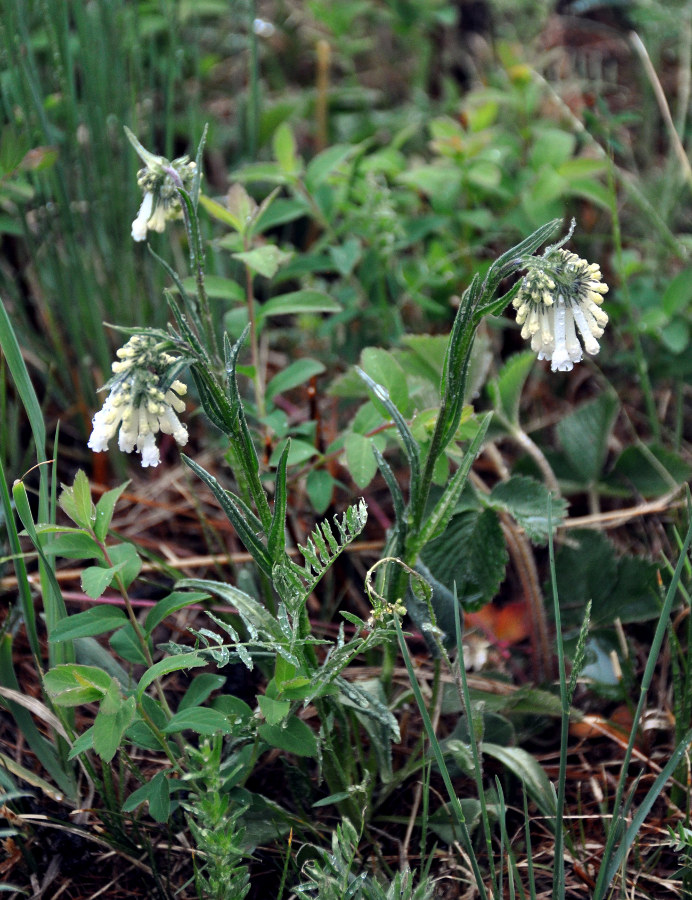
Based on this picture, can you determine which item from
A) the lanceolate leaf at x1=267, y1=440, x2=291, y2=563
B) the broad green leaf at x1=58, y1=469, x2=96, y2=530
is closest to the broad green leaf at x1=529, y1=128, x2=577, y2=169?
the lanceolate leaf at x1=267, y1=440, x2=291, y2=563

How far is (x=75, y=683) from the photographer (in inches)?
47.0

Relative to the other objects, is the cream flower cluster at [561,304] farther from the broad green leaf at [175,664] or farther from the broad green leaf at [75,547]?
the broad green leaf at [75,547]

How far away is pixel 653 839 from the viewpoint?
140cm

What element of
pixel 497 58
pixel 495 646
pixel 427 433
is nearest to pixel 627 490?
pixel 495 646

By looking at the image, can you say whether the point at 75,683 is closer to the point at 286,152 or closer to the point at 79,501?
the point at 79,501

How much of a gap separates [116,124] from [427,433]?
1304 millimetres

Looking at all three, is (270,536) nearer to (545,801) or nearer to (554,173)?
(545,801)

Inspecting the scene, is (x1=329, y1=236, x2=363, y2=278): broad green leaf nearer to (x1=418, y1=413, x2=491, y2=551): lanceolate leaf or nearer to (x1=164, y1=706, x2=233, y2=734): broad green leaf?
(x1=418, y1=413, x2=491, y2=551): lanceolate leaf

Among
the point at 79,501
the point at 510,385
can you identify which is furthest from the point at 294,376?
the point at 79,501

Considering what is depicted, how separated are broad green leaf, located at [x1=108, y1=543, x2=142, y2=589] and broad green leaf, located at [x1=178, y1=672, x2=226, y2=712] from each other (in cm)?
19

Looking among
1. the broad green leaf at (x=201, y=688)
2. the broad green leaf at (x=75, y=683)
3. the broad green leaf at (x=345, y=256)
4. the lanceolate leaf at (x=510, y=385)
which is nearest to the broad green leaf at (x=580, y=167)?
the broad green leaf at (x=345, y=256)

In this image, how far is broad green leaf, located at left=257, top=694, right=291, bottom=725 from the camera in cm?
113

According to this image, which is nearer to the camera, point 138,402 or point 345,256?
point 138,402

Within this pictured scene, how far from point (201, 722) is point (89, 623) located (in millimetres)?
254
